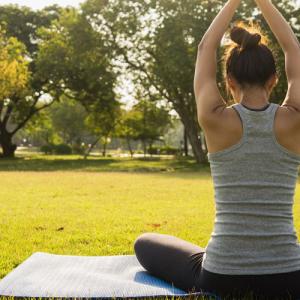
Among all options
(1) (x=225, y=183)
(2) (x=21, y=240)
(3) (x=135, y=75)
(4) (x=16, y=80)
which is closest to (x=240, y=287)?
(1) (x=225, y=183)

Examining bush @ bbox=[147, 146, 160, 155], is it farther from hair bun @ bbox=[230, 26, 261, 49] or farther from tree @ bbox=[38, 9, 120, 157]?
hair bun @ bbox=[230, 26, 261, 49]

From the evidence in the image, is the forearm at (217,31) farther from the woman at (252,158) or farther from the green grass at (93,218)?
the green grass at (93,218)

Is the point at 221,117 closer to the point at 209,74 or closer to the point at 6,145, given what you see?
the point at 209,74

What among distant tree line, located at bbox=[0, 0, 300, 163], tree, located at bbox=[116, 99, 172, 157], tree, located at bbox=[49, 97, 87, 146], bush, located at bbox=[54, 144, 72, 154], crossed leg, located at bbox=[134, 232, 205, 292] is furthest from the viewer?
tree, located at bbox=[49, 97, 87, 146]

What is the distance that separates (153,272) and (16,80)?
2876cm

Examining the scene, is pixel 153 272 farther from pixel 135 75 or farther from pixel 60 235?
pixel 135 75

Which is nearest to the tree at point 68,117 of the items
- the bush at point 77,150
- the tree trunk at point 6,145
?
the bush at point 77,150

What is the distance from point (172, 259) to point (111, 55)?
3047 cm

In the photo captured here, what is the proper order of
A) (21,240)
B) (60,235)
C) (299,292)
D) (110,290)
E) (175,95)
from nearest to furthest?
(299,292) → (110,290) → (21,240) → (60,235) → (175,95)

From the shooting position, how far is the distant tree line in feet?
95.5

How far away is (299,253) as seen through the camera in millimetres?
3221

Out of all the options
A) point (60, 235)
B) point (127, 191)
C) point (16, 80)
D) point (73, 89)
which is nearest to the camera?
point (60, 235)

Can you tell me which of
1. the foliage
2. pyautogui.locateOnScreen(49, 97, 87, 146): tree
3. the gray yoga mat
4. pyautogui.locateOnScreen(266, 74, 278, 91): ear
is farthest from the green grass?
pyautogui.locateOnScreen(49, 97, 87, 146): tree

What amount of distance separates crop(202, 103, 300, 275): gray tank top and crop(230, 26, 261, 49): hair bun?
36 cm
